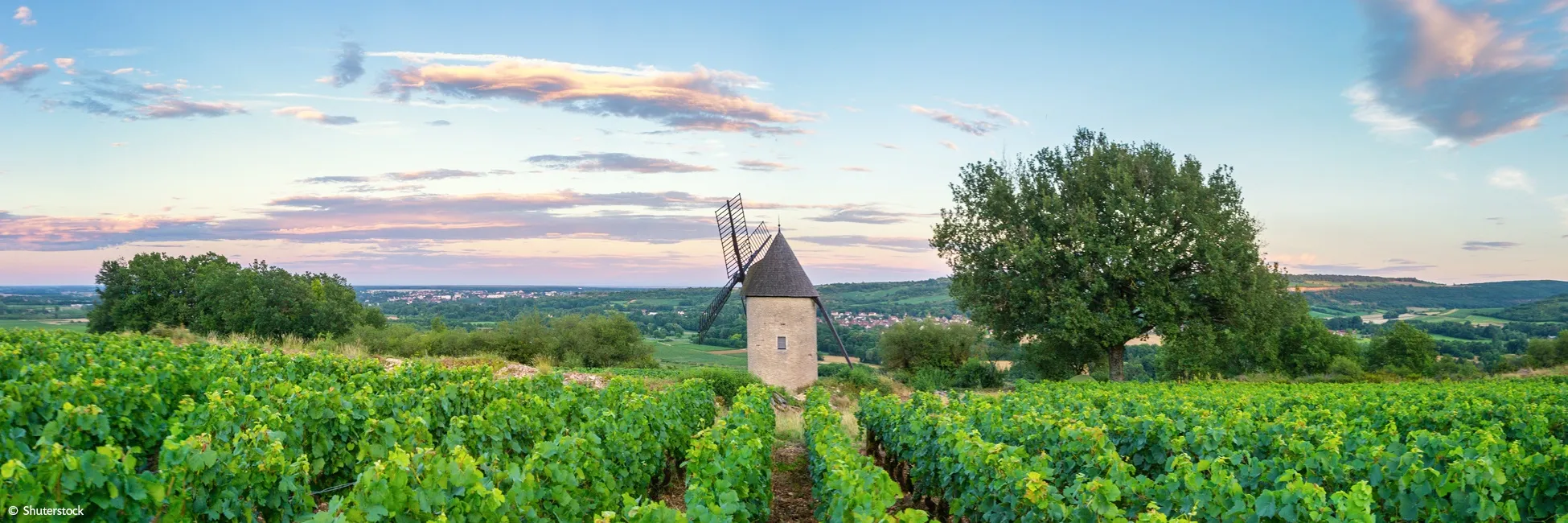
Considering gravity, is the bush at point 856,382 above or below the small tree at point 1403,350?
above

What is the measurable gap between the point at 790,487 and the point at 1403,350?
56988 mm

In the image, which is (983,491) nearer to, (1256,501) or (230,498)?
(1256,501)

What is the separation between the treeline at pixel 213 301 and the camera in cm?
4241

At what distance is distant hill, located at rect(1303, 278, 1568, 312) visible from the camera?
85.3m

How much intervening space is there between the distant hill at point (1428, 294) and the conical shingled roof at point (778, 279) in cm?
7116

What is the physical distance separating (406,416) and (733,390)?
1450 centimetres

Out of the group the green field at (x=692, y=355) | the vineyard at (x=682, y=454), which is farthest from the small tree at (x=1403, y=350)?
the vineyard at (x=682, y=454)

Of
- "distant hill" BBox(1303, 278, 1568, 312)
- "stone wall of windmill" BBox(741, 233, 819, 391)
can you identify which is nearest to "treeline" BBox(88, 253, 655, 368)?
"stone wall of windmill" BBox(741, 233, 819, 391)

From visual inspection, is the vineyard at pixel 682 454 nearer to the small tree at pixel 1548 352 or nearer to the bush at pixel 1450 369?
the bush at pixel 1450 369

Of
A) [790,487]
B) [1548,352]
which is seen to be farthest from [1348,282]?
[790,487]

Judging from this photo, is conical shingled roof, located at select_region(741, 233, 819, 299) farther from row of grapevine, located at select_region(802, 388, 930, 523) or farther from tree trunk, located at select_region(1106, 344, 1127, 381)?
row of grapevine, located at select_region(802, 388, 930, 523)

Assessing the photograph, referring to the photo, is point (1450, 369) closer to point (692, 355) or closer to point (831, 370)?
point (831, 370)

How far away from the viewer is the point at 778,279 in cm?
3142

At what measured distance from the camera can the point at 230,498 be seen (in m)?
6.19
